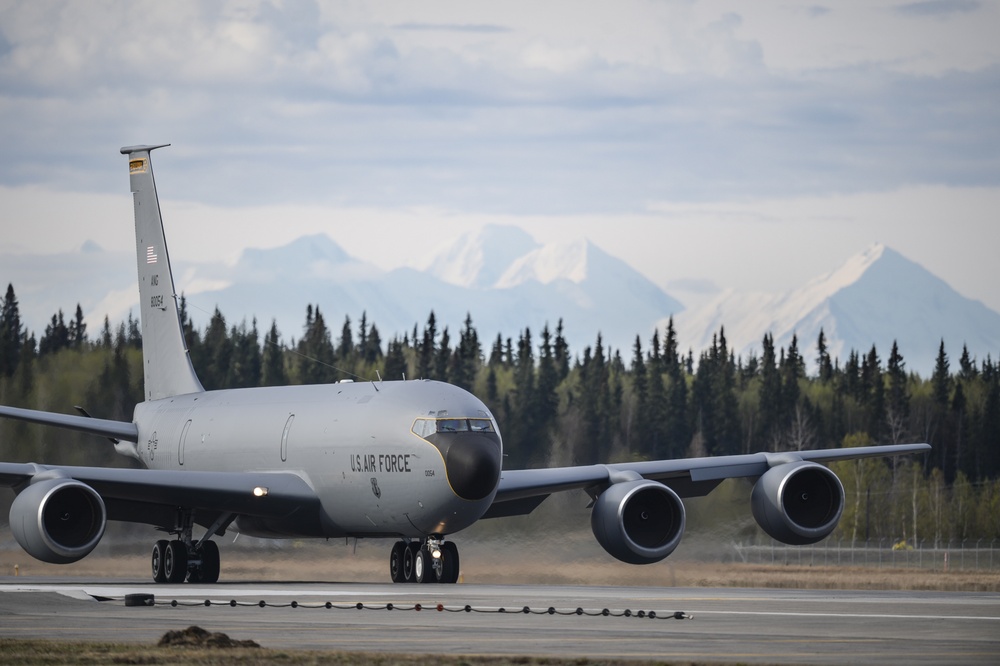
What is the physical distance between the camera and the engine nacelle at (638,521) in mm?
33312

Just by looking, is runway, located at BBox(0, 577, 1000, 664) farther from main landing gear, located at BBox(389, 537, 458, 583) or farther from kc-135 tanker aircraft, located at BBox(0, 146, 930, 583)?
main landing gear, located at BBox(389, 537, 458, 583)

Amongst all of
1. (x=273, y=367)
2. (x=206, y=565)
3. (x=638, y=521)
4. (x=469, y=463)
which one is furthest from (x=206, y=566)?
(x=273, y=367)

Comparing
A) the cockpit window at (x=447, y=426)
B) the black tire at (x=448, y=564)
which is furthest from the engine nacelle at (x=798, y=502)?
the black tire at (x=448, y=564)

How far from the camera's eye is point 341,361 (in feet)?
525

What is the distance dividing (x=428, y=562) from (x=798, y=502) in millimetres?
8050

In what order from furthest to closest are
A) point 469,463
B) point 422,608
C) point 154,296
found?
1. point 154,296
2. point 469,463
3. point 422,608

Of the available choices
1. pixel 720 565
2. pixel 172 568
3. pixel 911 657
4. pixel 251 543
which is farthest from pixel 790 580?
pixel 911 657

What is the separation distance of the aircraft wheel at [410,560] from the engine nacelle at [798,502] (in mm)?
7116

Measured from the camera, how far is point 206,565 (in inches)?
1391

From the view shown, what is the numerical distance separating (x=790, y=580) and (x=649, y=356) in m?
112

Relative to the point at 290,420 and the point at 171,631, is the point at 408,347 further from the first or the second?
the point at 171,631

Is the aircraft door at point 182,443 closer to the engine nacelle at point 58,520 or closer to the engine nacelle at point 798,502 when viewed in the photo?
the engine nacelle at point 58,520

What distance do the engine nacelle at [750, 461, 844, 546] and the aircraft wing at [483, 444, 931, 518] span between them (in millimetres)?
554

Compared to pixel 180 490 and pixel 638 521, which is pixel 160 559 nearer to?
pixel 180 490
